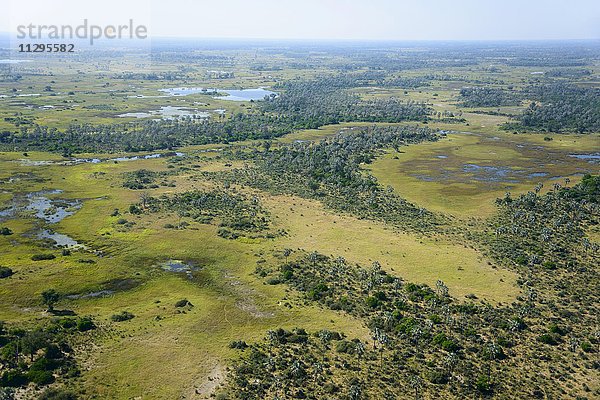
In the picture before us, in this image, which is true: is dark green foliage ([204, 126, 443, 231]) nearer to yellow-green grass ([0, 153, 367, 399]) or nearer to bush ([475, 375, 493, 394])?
yellow-green grass ([0, 153, 367, 399])

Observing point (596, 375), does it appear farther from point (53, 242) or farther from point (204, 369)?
point (53, 242)

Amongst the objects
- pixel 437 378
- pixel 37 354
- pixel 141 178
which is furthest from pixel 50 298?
pixel 141 178

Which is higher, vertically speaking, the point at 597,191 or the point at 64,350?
the point at 597,191

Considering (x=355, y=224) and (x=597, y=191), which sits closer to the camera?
(x=355, y=224)

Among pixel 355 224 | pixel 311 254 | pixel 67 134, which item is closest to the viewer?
pixel 311 254

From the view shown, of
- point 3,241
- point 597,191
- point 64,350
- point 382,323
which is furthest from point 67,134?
point 597,191

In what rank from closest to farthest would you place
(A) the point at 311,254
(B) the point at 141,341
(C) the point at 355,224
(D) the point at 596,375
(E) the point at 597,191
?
(D) the point at 596,375 < (B) the point at 141,341 < (A) the point at 311,254 < (C) the point at 355,224 < (E) the point at 597,191

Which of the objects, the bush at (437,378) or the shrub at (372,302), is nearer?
the bush at (437,378)

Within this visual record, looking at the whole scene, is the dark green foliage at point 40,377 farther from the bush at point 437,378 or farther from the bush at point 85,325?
the bush at point 437,378

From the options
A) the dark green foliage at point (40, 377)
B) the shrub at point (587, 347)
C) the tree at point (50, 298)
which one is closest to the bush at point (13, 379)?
the dark green foliage at point (40, 377)
